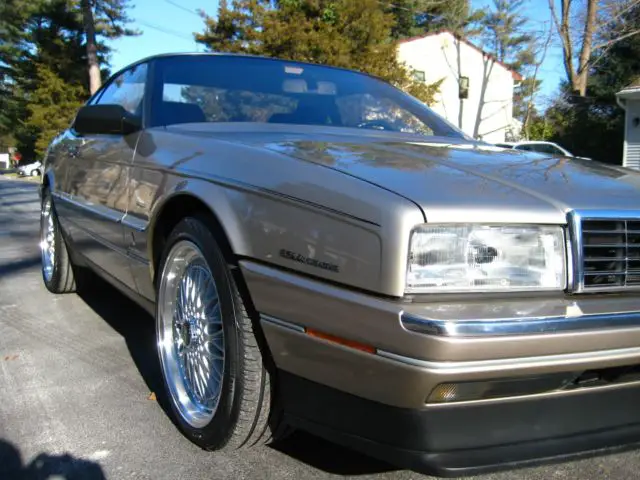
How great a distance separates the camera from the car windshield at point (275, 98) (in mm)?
3297

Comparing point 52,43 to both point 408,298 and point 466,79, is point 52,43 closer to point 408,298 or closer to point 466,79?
point 466,79

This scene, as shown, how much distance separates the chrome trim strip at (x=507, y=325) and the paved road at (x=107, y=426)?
0.88 metres

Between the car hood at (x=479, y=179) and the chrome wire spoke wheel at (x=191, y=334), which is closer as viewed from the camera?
the car hood at (x=479, y=179)

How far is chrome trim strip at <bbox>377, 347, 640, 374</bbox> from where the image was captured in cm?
166

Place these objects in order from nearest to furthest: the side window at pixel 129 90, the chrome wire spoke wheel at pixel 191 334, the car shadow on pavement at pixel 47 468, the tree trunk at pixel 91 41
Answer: the car shadow on pavement at pixel 47 468, the chrome wire spoke wheel at pixel 191 334, the side window at pixel 129 90, the tree trunk at pixel 91 41

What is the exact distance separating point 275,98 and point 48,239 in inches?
113

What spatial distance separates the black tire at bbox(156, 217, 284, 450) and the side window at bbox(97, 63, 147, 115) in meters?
1.46

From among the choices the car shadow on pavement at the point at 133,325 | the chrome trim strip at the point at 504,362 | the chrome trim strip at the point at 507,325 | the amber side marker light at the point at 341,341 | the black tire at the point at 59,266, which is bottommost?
the car shadow on pavement at the point at 133,325

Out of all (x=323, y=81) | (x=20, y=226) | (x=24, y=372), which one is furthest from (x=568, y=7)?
(x=24, y=372)

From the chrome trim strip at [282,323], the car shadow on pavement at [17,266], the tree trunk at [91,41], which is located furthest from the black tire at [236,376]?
the tree trunk at [91,41]

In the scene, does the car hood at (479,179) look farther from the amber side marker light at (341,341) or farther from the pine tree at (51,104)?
the pine tree at (51,104)

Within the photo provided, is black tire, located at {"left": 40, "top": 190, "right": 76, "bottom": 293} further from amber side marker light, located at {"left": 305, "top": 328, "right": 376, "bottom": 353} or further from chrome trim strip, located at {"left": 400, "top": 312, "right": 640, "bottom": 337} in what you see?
chrome trim strip, located at {"left": 400, "top": 312, "right": 640, "bottom": 337}

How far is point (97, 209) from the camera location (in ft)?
12.0

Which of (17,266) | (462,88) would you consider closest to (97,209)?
(17,266)
